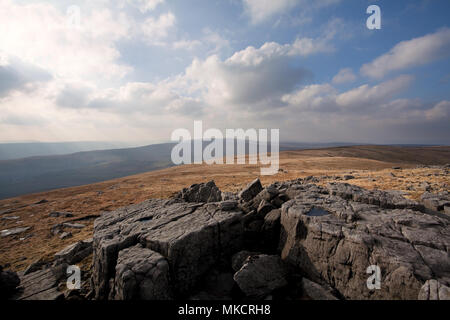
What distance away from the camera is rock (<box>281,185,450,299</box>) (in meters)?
6.32

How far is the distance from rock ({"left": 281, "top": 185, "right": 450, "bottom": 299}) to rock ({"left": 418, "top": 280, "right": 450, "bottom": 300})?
11.7 inches

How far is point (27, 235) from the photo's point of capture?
20.2m

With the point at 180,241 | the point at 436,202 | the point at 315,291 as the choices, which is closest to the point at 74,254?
the point at 180,241

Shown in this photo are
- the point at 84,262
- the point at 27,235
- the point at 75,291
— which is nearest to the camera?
the point at 75,291

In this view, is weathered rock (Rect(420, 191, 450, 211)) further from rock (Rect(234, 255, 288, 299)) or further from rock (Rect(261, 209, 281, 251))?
rock (Rect(234, 255, 288, 299))

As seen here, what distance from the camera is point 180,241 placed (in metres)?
8.24

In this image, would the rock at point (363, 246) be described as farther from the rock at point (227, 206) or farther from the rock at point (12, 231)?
the rock at point (12, 231)

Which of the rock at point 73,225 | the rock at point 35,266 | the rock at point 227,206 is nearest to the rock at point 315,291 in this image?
the rock at point 227,206

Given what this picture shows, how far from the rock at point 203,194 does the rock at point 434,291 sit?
1203 cm

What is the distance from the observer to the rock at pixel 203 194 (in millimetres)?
16056

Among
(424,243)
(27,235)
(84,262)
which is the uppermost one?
(424,243)
